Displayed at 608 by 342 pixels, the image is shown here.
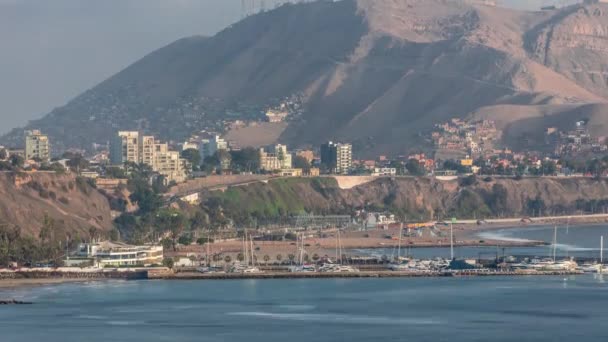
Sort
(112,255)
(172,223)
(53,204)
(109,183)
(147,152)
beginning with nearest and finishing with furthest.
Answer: (112,255) < (172,223) < (53,204) < (109,183) < (147,152)

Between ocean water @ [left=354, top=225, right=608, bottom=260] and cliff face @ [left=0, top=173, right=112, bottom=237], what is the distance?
1992 cm

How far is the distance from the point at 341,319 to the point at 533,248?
49.9m

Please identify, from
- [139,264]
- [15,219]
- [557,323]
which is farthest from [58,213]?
[557,323]

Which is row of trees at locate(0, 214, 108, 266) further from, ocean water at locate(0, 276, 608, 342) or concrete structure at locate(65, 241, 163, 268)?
ocean water at locate(0, 276, 608, 342)

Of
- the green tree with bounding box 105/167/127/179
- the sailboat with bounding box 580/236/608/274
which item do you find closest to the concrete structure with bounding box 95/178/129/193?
the green tree with bounding box 105/167/127/179

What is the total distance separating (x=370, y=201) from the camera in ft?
604

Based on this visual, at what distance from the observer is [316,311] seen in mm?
91062

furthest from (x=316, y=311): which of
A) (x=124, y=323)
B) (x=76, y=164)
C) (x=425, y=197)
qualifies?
(x=425, y=197)

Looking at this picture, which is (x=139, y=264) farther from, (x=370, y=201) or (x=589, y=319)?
(x=370, y=201)

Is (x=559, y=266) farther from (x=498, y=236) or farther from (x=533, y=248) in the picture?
(x=498, y=236)

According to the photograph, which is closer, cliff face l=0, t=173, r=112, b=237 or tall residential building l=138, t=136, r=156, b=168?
cliff face l=0, t=173, r=112, b=237

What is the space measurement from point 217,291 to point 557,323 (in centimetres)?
2145

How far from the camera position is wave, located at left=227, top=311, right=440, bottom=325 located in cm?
8712

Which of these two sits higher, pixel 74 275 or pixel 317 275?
pixel 74 275
